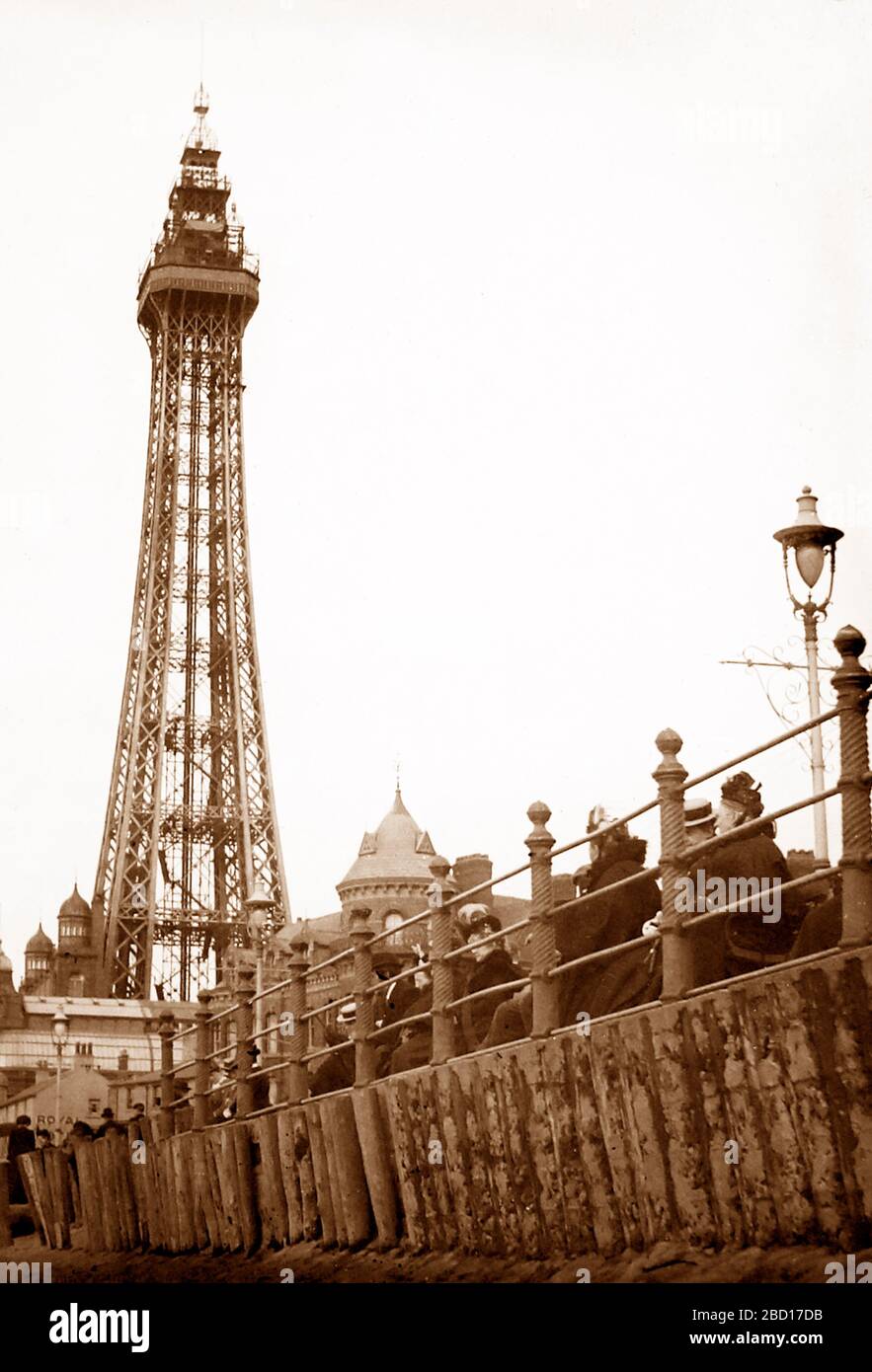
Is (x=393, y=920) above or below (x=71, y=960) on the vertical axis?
below

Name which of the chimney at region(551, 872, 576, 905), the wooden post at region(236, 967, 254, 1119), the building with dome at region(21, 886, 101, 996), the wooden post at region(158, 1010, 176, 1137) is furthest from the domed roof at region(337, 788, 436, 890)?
the wooden post at region(236, 967, 254, 1119)

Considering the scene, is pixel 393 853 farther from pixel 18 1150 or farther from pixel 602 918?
pixel 602 918

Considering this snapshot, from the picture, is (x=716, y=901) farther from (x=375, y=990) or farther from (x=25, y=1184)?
(x=25, y=1184)

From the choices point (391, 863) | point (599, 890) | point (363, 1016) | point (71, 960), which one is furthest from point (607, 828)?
point (391, 863)

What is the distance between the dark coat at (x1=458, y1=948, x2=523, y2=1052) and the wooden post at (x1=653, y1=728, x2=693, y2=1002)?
282cm

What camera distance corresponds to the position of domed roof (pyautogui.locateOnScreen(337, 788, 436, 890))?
123562mm

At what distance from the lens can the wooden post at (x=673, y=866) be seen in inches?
373

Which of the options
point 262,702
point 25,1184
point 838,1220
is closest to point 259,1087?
point 25,1184

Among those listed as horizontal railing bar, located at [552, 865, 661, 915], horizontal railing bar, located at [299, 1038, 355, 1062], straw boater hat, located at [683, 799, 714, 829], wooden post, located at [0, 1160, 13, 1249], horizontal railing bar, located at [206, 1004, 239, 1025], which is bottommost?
wooden post, located at [0, 1160, 13, 1249]

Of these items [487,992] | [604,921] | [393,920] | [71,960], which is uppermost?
[71,960]

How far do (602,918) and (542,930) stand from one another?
0.96 ft

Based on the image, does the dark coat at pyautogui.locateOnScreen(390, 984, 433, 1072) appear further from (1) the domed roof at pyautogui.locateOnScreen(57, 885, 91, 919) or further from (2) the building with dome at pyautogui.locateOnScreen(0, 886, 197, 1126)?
(1) the domed roof at pyautogui.locateOnScreen(57, 885, 91, 919)

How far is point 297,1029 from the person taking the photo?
1484 centimetres

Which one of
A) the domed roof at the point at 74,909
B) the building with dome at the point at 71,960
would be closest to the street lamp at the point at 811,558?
the building with dome at the point at 71,960
